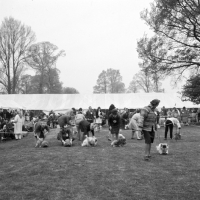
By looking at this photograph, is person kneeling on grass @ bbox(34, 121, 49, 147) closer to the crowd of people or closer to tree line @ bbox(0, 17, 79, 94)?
the crowd of people

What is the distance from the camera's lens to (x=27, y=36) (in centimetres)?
4159

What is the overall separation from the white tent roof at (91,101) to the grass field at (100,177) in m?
23.6

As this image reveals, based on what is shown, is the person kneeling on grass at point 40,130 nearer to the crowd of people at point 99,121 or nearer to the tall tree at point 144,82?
the crowd of people at point 99,121

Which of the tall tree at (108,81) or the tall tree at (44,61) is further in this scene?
the tall tree at (108,81)

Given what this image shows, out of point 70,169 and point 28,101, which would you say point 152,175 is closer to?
point 70,169

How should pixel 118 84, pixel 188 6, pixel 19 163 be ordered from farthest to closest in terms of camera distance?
pixel 118 84 < pixel 188 6 < pixel 19 163

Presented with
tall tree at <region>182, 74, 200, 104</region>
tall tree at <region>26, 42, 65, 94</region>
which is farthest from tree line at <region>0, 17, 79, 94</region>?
tall tree at <region>182, 74, 200, 104</region>

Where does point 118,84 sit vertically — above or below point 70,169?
above

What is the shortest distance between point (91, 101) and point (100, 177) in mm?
26700

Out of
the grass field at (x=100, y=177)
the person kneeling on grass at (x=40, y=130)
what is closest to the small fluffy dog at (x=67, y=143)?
the person kneeling on grass at (x=40, y=130)

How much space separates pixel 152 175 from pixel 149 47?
19016 mm

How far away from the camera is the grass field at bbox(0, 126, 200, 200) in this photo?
4672 mm

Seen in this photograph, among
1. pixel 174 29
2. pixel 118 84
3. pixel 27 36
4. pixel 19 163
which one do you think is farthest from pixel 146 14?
pixel 118 84

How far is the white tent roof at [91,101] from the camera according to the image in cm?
3180
